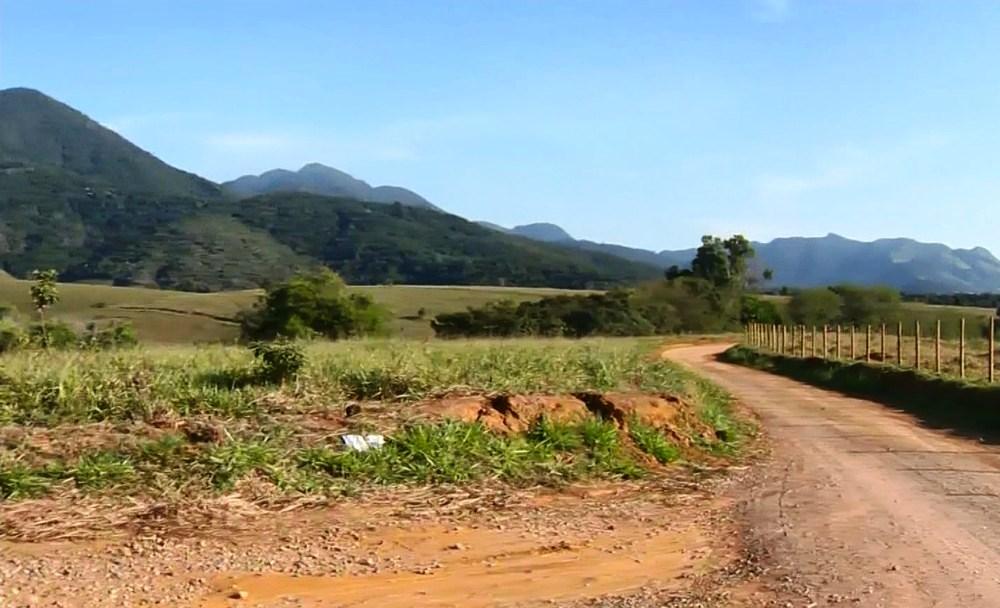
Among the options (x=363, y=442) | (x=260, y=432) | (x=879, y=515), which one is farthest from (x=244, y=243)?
(x=879, y=515)

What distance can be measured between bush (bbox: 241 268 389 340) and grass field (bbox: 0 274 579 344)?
528 inches

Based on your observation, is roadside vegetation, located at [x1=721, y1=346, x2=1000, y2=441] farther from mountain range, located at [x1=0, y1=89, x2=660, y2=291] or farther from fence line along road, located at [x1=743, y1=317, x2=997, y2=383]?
mountain range, located at [x1=0, y1=89, x2=660, y2=291]

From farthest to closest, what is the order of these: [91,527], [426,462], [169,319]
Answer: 1. [169,319]
2. [426,462]
3. [91,527]

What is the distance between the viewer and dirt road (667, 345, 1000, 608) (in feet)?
23.1

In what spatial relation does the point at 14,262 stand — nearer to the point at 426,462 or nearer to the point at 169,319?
the point at 169,319

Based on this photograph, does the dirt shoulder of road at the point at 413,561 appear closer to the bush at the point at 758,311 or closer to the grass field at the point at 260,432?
the grass field at the point at 260,432

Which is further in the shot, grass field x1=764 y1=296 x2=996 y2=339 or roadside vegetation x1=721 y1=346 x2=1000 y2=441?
grass field x1=764 y1=296 x2=996 y2=339

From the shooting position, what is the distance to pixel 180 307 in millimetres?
81188

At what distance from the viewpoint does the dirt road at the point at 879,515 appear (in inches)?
278

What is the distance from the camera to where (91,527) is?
759cm

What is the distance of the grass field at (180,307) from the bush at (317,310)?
13401 millimetres

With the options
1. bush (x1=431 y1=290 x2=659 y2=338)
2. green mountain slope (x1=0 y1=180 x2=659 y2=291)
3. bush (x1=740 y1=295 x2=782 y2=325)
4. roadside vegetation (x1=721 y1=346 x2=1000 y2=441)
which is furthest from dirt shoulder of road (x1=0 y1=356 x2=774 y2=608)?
green mountain slope (x1=0 y1=180 x2=659 y2=291)

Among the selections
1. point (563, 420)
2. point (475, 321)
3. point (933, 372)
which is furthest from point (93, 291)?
point (563, 420)

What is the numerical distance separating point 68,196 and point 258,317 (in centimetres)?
12698
